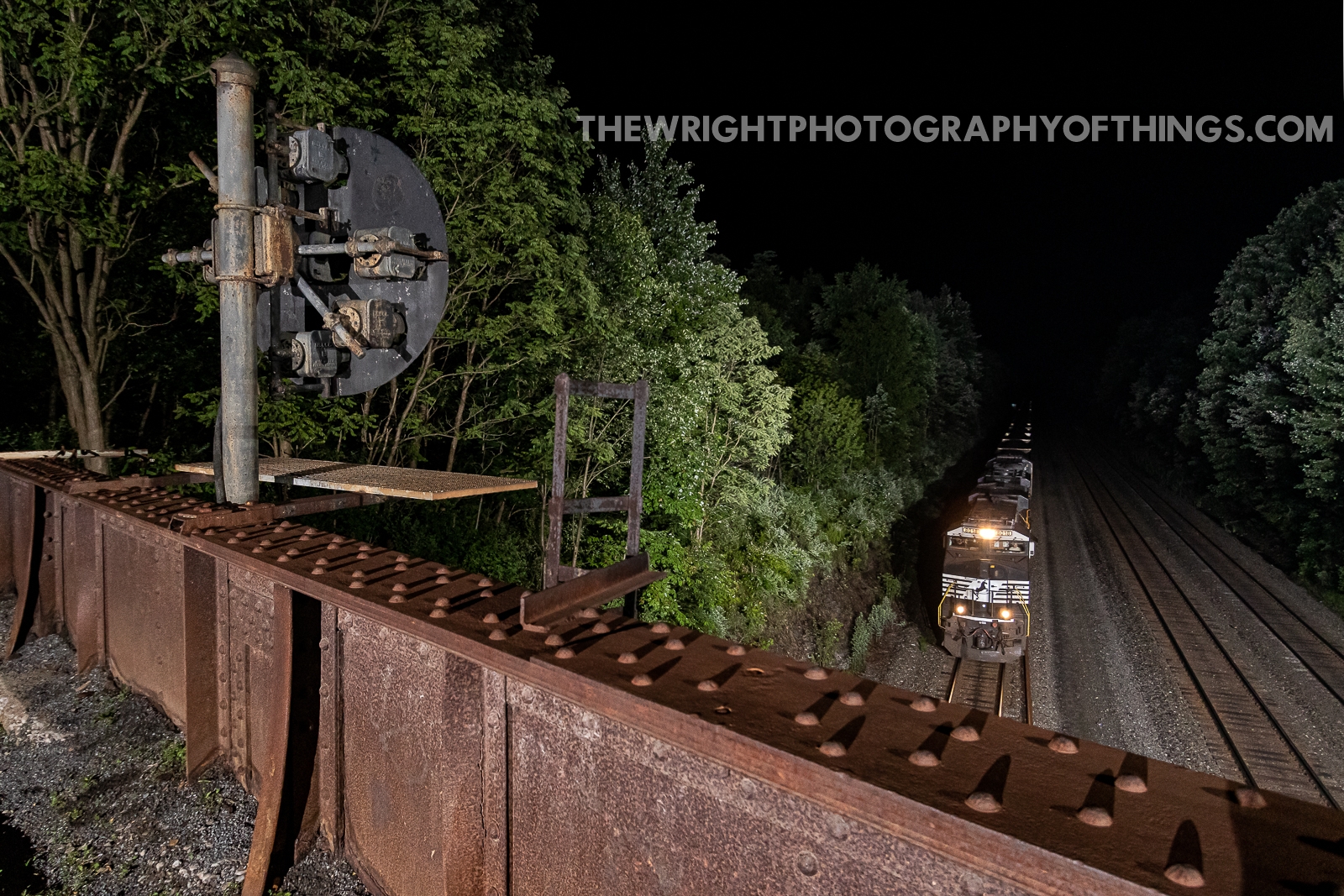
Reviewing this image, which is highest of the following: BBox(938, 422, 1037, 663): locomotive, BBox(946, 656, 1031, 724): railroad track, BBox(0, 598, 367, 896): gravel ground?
BBox(0, 598, 367, 896): gravel ground

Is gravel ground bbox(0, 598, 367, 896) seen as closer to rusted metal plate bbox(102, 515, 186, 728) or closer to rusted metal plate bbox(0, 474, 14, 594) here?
rusted metal plate bbox(102, 515, 186, 728)

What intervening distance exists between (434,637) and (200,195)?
11157 mm

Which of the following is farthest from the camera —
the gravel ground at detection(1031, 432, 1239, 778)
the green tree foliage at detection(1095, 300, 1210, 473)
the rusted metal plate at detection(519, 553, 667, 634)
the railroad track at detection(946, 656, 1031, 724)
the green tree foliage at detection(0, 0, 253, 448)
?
the green tree foliage at detection(1095, 300, 1210, 473)

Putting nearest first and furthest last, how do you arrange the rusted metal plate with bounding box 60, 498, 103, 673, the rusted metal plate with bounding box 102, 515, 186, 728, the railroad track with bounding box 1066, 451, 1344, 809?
the rusted metal plate with bounding box 102, 515, 186, 728 → the rusted metal plate with bounding box 60, 498, 103, 673 → the railroad track with bounding box 1066, 451, 1344, 809

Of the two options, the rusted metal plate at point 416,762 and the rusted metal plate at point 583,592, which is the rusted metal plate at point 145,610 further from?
the rusted metal plate at point 583,592

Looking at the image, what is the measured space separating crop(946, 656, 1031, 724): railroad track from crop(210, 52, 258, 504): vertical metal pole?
15.0 meters

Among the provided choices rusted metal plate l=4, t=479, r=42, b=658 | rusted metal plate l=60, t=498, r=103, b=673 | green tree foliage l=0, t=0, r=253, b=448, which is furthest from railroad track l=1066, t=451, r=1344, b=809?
green tree foliage l=0, t=0, r=253, b=448

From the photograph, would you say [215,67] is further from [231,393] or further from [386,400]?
[386,400]

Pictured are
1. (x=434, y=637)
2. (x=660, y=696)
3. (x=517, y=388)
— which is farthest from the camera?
(x=517, y=388)

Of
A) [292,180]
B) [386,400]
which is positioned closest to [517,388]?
[386,400]

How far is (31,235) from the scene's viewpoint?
28.5 ft

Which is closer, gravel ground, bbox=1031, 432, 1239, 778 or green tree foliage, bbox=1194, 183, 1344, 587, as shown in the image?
gravel ground, bbox=1031, 432, 1239, 778

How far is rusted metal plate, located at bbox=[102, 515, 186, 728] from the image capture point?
4715 mm

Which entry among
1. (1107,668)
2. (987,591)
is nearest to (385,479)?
(987,591)
